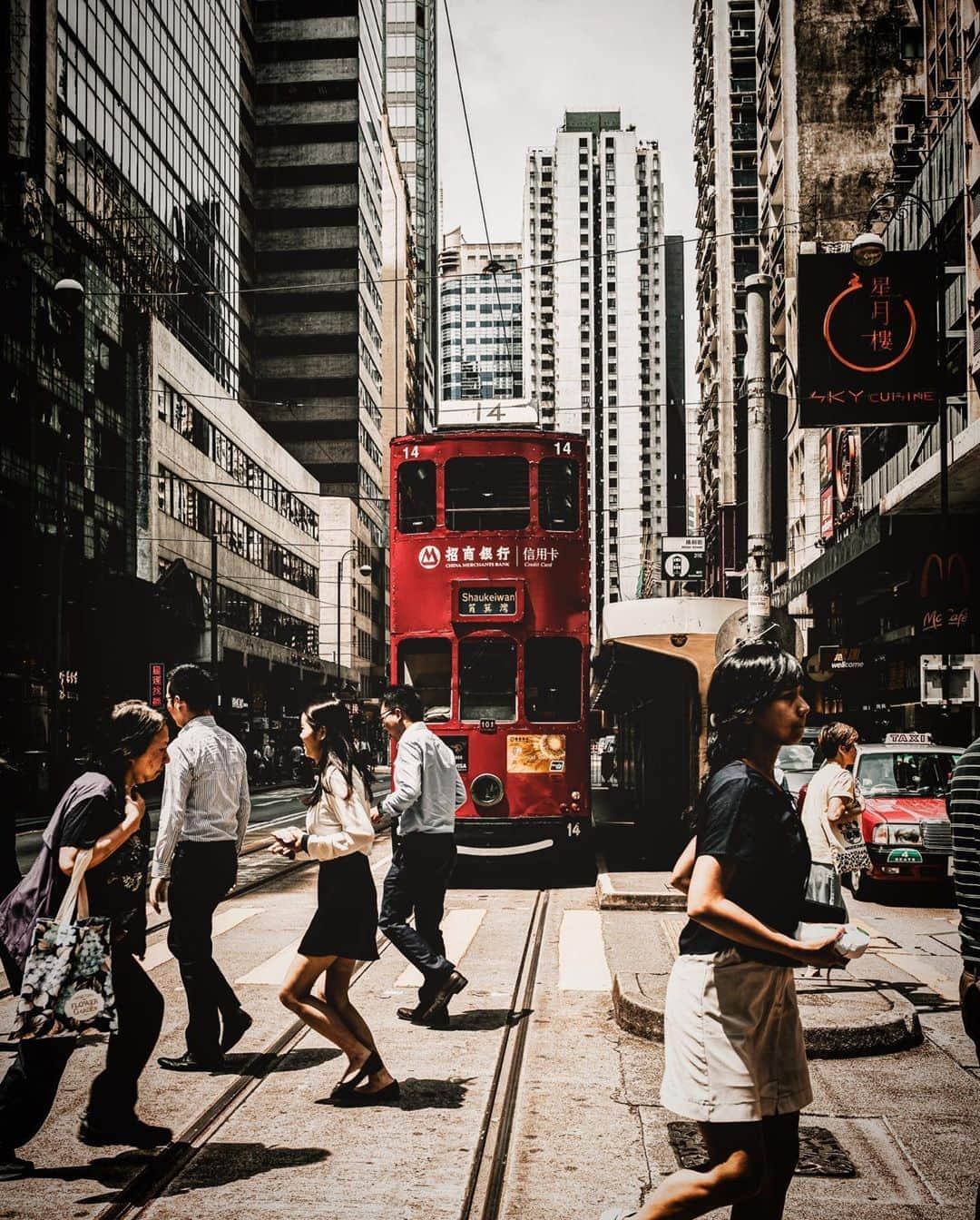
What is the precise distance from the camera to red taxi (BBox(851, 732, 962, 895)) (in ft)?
44.8

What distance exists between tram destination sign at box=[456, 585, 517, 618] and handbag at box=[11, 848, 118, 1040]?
10.7 m

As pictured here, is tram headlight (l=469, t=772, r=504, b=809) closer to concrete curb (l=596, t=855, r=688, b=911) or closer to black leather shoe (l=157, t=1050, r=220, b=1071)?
concrete curb (l=596, t=855, r=688, b=911)

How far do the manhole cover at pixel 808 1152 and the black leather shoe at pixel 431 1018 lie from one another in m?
2.17

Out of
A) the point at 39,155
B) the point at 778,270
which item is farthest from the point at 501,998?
the point at 778,270

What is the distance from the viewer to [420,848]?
785 cm

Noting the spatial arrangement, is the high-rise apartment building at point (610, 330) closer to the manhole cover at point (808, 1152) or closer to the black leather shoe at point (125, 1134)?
the manhole cover at point (808, 1152)

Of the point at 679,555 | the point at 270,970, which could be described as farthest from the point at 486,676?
the point at 679,555

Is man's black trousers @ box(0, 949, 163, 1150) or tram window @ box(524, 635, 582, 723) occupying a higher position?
tram window @ box(524, 635, 582, 723)

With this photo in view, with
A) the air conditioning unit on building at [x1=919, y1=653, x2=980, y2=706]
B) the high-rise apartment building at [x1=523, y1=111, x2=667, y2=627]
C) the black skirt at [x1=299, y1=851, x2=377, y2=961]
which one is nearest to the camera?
the black skirt at [x1=299, y1=851, x2=377, y2=961]

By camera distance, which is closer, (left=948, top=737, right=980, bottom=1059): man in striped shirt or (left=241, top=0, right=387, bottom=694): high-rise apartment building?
(left=948, top=737, right=980, bottom=1059): man in striped shirt

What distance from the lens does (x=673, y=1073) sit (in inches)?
132

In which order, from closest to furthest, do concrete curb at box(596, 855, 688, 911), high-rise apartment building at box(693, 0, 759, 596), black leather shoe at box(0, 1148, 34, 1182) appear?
black leather shoe at box(0, 1148, 34, 1182)
concrete curb at box(596, 855, 688, 911)
high-rise apartment building at box(693, 0, 759, 596)

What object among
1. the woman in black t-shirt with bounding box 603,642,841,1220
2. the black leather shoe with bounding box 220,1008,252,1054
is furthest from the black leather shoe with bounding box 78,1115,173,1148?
the woman in black t-shirt with bounding box 603,642,841,1220

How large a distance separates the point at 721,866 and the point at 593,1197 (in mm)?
2122
